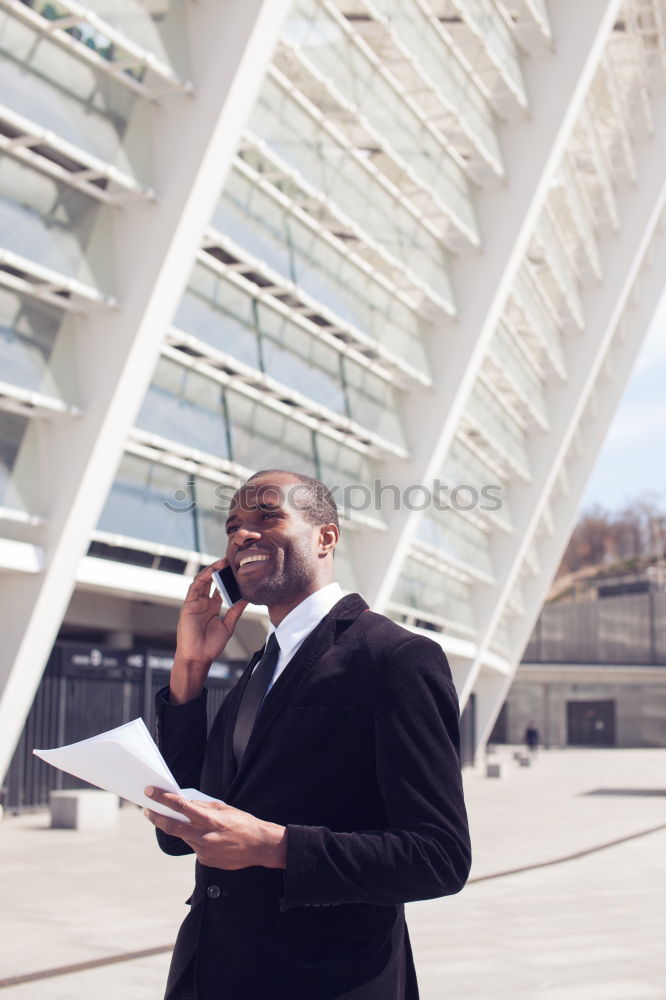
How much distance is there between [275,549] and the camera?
271 cm

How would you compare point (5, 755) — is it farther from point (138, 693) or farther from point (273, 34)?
point (273, 34)

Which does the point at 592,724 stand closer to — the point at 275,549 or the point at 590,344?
the point at 590,344

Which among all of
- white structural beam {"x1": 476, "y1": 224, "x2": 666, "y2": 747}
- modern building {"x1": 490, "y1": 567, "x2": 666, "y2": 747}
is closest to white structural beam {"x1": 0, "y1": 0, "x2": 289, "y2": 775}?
white structural beam {"x1": 476, "y1": 224, "x2": 666, "y2": 747}

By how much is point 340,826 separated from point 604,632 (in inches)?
2735

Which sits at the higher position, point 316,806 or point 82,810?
point 82,810

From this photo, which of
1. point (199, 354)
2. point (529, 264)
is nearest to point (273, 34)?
point (199, 354)

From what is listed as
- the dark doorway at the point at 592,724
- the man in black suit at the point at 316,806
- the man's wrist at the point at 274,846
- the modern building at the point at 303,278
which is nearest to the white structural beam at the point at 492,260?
the modern building at the point at 303,278

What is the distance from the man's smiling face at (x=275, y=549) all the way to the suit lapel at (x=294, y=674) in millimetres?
129

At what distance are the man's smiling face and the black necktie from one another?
127mm

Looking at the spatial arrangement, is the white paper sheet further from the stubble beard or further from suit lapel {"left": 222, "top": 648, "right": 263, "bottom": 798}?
the stubble beard

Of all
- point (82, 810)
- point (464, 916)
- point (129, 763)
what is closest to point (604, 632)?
point (82, 810)

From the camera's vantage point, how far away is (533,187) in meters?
27.0

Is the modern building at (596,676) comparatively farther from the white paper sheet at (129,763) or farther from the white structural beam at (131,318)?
the white paper sheet at (129,763)

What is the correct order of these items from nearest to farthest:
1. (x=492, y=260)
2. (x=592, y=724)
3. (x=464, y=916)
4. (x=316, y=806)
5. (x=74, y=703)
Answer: (x=316, y=806) < (x=464, y=916) < (x=74, y=703) < (x=492, y=260) < (x=592, y=724)
